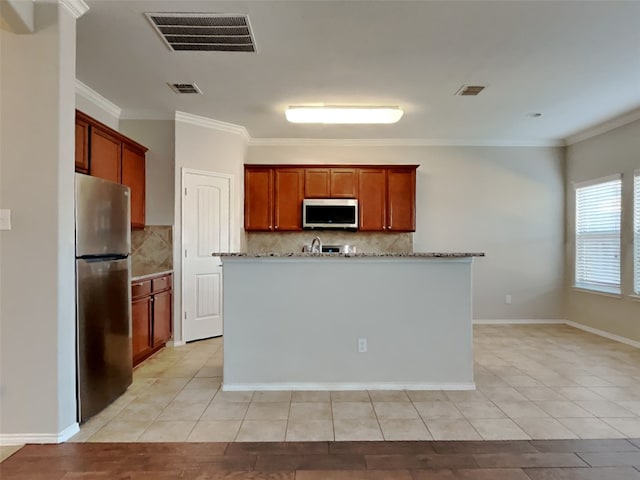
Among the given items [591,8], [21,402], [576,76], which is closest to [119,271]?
[21,402]

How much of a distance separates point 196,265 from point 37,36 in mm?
2766

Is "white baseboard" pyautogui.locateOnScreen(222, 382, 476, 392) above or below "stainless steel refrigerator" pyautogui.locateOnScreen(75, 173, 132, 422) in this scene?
below

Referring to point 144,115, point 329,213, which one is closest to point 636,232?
point 329,213

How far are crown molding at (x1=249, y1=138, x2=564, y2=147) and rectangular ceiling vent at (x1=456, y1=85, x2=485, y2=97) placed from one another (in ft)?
5.54

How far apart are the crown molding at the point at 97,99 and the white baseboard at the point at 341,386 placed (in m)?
3.11

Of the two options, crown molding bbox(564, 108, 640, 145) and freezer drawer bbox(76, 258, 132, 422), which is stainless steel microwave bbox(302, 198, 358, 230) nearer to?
freezer drawer bbox(76, 258, 132, 422)

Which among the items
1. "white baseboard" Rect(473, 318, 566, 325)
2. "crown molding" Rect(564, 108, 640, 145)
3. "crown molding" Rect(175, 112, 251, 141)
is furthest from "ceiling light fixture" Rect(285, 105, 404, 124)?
"white baseboard" Rect(473, 318, 566, 325)

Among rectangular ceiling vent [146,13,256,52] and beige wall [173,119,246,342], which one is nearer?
rectangular ceiling vent [146,13,256,52]

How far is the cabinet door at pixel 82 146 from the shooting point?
10.5ft

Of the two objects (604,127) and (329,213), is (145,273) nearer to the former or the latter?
(329,213)

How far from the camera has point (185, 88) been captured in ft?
12.3

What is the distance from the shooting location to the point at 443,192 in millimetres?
5605

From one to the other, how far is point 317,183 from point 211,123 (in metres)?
1.57

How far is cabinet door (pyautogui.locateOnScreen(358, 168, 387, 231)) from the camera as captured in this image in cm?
532
